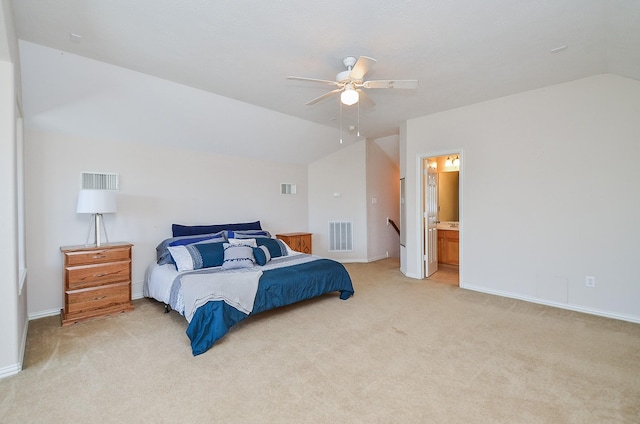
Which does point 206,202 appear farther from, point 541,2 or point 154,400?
point 541,2

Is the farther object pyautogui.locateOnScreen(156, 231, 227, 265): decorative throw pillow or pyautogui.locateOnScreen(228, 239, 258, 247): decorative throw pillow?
pyautogui.locateOnScreen(228, 239, 258, 247): decorative throw pillow

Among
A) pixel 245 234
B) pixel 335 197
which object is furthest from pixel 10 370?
pixel 335 197

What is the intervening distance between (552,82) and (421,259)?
3.01 m

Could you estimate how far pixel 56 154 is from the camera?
352 cm

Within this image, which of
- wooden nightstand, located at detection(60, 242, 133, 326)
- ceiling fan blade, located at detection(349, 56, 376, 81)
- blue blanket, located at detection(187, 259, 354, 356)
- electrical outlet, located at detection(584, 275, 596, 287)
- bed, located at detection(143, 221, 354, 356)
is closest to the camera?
ceiling fan blade, located at detection(349, 56, 376, 81)

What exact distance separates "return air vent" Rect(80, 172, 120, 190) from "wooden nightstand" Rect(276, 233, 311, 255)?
280 cm

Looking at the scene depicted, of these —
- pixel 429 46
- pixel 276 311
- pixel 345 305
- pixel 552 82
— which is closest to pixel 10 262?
pixel 276 311

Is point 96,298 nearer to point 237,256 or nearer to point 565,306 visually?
point 237,256

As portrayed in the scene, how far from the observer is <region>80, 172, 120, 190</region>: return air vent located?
12.1ft

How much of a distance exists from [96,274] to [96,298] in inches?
10.8

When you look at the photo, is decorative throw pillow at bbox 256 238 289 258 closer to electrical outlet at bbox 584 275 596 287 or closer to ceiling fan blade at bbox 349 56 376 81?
ceiling fan blade at bbox 349 56 376 81

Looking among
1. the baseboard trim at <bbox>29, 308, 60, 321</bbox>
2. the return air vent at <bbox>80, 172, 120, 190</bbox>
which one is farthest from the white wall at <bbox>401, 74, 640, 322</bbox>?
the baseboard trim at <bbox>29, 308, 60, 321</bbox>

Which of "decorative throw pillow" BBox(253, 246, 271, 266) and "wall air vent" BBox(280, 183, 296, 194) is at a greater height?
"wall air vent" BBox(280, 183, 296, 194)

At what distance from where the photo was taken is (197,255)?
12.2ft
